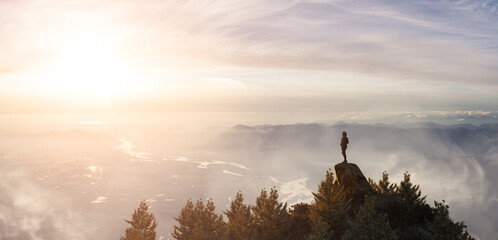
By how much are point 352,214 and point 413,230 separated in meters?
6.21

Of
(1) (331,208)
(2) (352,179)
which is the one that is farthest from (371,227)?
(2) (352,179)

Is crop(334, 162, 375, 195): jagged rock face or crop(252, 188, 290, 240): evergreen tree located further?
crop(334, 162, 375, 195): jagged rock face

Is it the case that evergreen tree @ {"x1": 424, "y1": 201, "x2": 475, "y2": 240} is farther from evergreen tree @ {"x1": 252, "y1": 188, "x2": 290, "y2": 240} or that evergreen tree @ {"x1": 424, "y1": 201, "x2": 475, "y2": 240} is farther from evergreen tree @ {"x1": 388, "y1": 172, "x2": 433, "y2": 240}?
evergreen tree @ {"x1": 252, "y1": 188, "x2": 290, "y2": 240}

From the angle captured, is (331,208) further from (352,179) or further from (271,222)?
(271,222)

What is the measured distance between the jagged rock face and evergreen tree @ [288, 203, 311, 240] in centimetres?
545

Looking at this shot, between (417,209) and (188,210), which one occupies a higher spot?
(417,209)

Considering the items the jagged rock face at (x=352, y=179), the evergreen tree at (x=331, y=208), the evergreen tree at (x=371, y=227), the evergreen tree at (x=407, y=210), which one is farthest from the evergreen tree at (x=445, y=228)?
the jagged rock face at (x=352, y=179)

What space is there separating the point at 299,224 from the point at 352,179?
788cm

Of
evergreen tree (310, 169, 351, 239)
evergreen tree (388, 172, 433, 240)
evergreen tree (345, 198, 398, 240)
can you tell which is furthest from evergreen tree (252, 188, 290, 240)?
evergreen tree (388, 172, 433, 240)

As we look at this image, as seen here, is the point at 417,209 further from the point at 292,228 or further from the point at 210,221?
the point at 210,221

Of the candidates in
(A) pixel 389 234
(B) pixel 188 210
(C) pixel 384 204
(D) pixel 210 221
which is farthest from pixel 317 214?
(B) pixel 188 210

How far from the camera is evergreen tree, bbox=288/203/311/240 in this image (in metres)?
35.0

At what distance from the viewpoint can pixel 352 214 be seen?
118 feet

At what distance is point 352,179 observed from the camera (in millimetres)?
38375
